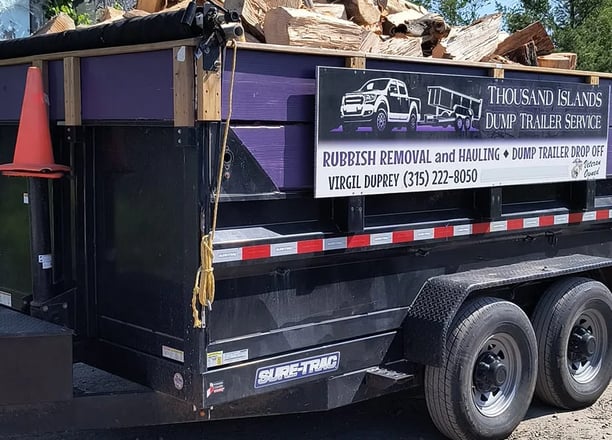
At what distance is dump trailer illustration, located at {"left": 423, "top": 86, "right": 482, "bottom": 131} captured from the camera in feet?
14.4

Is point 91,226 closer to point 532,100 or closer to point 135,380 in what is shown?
point 135,380

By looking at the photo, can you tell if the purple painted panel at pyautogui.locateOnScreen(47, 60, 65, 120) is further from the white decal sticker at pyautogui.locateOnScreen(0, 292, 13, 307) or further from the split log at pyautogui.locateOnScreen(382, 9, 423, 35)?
the split log at pyautogui.locateOnScreen(382, 9, 423, 35)

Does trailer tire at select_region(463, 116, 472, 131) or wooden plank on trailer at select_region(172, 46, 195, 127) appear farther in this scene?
trailer tire at select_region(463, 116, 472, 131)

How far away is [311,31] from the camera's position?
4270 millimetres

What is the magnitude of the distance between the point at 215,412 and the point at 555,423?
8.17ft

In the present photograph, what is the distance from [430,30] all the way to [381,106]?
5.04 feet

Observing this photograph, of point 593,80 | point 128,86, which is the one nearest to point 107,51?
point 128,86

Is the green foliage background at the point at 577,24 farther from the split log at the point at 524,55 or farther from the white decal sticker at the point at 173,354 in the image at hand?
the white decal sticker at the point at 173,354

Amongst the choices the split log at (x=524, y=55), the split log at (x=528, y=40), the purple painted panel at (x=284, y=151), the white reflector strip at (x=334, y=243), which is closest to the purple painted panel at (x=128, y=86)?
the purple painted panel at (x=284, y=151)

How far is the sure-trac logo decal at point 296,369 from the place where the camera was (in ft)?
13.0

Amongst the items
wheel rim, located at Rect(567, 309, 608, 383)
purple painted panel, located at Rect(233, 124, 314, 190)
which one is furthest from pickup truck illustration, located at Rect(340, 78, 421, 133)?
wheel rim, located at Rect(567, 309, 608, 383)

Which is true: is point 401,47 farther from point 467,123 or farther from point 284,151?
point 284,151

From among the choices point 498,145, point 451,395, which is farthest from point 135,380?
point 498,145

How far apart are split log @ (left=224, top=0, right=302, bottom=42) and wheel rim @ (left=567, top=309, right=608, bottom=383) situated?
8.90 ft
